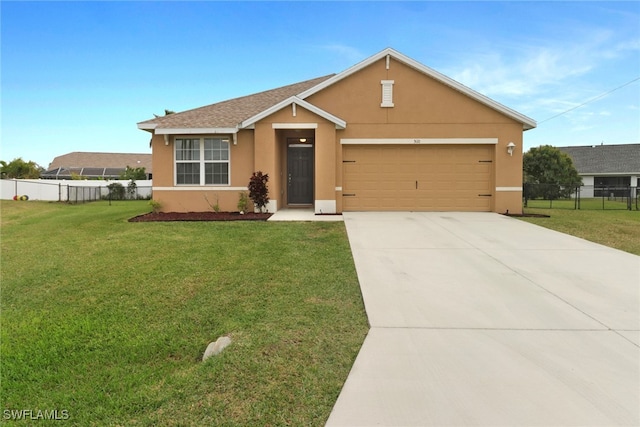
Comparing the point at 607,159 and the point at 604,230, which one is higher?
the point at 607,159

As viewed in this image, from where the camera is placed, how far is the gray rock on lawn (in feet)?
11.5

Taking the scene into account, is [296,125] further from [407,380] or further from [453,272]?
[407,380]

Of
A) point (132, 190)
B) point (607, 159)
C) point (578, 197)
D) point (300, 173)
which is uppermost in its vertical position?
point (607, 159)

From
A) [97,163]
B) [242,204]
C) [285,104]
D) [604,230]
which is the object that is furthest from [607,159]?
[97,163]

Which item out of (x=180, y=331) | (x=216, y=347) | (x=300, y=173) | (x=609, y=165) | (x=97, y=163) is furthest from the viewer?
(x=97, y=163)

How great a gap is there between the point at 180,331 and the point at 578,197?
842 inches

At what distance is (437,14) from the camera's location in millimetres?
13930

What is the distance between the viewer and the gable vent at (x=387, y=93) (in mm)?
13067

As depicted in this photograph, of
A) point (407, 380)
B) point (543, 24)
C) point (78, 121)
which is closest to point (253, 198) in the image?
point (407, 380)

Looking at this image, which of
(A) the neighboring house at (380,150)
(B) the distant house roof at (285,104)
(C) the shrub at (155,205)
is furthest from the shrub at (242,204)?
(C) the shrub at (155,205)

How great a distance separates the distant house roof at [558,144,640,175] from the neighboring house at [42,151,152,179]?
5347cm

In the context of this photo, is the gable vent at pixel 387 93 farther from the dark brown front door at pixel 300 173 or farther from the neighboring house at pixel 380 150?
the dark brown front door at pixel 300 173

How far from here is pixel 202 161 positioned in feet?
44.0

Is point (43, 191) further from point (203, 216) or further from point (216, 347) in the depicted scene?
point (216, 347)
